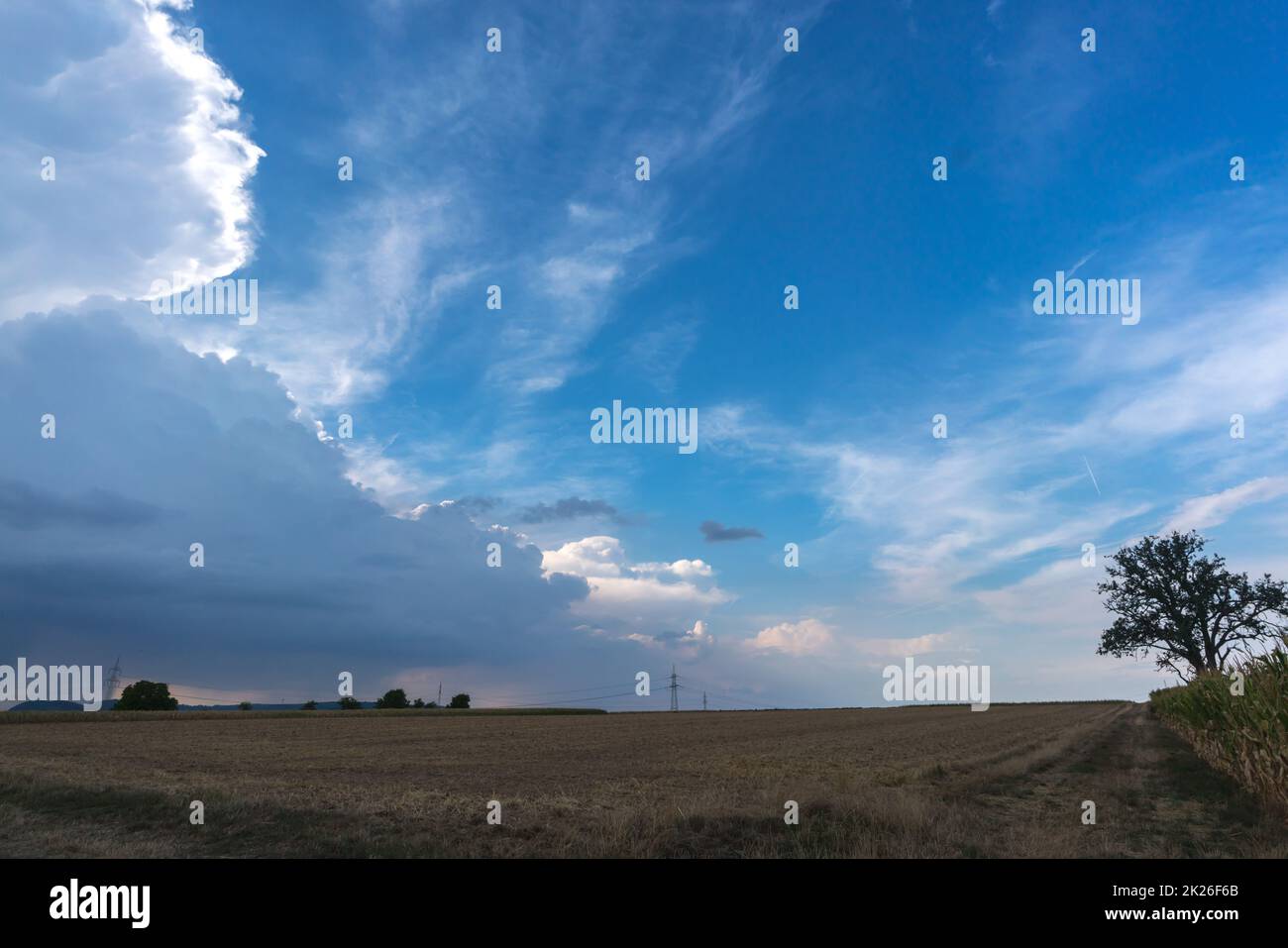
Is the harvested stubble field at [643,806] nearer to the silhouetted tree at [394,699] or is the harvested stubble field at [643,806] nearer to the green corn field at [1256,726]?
the green corn field at [1256,726]

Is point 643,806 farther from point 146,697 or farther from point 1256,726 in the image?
point 146,697

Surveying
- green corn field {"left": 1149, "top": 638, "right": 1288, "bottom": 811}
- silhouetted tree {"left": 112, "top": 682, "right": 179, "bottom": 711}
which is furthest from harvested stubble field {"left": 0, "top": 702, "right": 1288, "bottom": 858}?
silhouetted tree {"left": 112, "top": 682, "right": 179, "bottom": 711}

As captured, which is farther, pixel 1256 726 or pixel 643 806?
pixel 1256 726

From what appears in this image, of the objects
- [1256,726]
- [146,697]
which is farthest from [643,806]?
[146,697]

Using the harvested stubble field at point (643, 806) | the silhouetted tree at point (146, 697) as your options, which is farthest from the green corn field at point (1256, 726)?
the silhouetted tree at point (146, 697)

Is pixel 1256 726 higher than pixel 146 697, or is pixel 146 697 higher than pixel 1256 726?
pixel 1256 726

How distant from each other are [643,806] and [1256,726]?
14.2 m

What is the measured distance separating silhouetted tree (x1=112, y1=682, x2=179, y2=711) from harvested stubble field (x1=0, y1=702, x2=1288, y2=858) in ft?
322

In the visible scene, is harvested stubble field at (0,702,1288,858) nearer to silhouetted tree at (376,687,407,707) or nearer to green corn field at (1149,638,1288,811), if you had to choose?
green corn field at (1149,638,1288,811)

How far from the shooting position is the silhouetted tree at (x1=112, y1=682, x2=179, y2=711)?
109 m

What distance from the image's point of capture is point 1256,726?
16.1m
